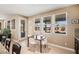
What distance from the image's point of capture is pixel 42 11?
199cm

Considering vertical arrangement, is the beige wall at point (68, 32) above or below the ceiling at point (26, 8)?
below

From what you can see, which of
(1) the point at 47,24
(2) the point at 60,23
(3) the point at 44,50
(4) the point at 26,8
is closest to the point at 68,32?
(2) the point at 60,23

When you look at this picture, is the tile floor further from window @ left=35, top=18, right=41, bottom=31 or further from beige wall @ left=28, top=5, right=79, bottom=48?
window @ left=35, top=18, right=41, bottom=31

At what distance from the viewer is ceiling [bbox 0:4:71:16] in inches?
76.8

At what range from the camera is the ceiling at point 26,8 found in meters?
1.95

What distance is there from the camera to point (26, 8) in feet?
6.49

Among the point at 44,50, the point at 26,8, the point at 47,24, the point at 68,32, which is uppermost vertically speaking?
the point at 26,8

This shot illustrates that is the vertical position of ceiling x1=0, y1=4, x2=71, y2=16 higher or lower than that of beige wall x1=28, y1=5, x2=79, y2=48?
higher

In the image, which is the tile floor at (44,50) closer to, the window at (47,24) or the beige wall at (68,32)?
the beige wall at (68,32)

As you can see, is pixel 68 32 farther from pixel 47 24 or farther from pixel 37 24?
pixel 37 24

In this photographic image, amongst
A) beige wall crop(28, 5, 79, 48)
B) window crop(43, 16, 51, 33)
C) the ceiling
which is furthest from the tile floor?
the ceiling

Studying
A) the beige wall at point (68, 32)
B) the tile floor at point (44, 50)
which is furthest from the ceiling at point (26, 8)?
the tile floor at point (44, 50)

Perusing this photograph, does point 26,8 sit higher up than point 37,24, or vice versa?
point 26,8

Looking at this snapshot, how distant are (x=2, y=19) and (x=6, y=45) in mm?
463
